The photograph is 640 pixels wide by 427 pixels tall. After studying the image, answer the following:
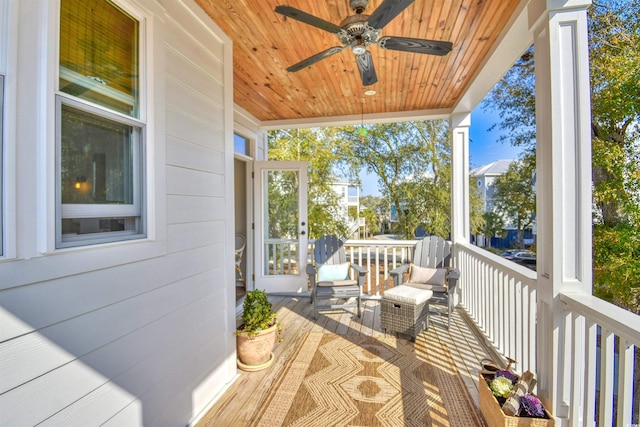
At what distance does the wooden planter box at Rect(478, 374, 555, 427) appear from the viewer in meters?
1.56

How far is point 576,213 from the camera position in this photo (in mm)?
1578

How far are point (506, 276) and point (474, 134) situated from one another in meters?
3.47

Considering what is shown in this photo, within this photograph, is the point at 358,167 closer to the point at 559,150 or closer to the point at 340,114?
the point at 340,114

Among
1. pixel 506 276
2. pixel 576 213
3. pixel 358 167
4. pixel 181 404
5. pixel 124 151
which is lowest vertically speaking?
pixel 181 404

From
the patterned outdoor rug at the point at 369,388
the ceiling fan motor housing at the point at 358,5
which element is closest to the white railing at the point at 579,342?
the patterned outdoor rug at the point at 369,388

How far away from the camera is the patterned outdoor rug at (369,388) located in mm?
1938

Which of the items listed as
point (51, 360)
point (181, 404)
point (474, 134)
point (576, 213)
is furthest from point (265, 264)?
point (474, 134)

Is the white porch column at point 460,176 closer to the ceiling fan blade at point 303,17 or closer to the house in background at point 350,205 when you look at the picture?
the ceiling fan blade at point 303,17

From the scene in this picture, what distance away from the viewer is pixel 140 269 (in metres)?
1.51

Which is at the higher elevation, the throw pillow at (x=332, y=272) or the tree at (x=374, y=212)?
the tree at (x=374, y=212)

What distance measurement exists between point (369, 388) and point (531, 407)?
104 cm

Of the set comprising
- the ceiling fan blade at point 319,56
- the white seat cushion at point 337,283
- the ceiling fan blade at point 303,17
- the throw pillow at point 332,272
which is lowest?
the white seat cushion at point 337,283

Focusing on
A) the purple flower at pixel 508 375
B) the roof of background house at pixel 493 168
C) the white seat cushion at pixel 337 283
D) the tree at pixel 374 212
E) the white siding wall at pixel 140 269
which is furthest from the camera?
the tree at pixel 374 212

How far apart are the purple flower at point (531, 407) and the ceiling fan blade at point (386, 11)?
2251mm
